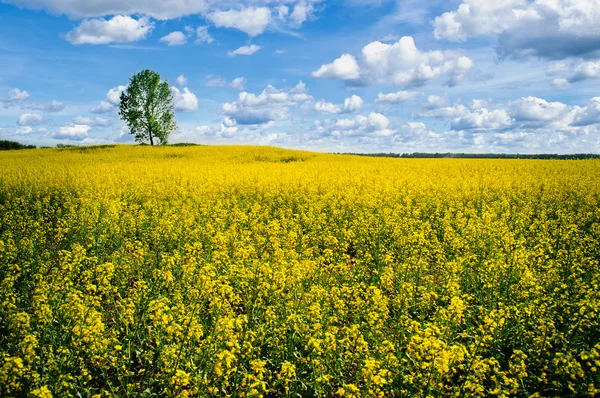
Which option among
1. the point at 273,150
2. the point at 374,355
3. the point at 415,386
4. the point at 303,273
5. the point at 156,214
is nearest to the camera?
the point at 415,386

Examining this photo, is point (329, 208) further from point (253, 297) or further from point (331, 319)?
point (331, 319)

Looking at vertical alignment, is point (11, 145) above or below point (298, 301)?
above

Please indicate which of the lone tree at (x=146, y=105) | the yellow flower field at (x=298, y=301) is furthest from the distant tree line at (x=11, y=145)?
the yellow flower field at (x=298, y=301)

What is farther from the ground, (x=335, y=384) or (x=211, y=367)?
(x=211, y=367)

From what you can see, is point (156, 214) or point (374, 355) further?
point (156, 214)

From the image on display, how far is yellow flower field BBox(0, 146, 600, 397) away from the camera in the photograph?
5023mm

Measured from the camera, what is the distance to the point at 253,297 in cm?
761

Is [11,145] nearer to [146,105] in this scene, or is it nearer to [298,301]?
[146,105]

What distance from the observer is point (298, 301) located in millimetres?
6684

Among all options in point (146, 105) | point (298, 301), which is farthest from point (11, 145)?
point (298, 301)

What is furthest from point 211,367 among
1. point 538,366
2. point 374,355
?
point 538,366

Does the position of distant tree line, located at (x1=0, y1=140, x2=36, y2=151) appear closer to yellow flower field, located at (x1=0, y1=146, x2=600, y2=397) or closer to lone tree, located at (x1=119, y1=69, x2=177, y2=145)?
lone tree, located at (x1=119, y1=69, x2=177, y2=145)

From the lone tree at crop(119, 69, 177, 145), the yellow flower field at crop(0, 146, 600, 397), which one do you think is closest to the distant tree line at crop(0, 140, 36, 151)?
the lone tree at crop(119, 69, 177, 145)

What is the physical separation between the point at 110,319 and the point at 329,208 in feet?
30.7
